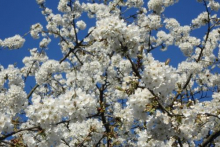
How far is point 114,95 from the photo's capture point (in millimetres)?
12391

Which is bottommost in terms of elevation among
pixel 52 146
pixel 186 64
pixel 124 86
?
pixel 52 146

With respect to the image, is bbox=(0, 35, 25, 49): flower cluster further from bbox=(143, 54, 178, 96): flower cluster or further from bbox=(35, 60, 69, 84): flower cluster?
bbox=(143, 54, 178, 96): flower cluster

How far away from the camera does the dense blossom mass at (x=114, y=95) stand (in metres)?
4.22

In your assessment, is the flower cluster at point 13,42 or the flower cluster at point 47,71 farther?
the flower cluster at point 13,42

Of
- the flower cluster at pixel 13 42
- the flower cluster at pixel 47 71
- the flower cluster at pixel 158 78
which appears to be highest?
the flower cluster at pixel 13 42

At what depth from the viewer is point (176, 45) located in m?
13.7

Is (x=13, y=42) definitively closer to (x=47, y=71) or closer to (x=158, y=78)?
(x=47, y=71)

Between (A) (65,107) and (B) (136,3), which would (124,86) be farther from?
(B) (136,3)

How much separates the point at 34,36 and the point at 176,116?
1123 cm

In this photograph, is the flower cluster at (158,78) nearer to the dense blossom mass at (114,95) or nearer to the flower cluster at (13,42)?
the dense blossom mass at (114,95)

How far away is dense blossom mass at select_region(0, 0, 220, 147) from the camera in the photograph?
4219 millimetres

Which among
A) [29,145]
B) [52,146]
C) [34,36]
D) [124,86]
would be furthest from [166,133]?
[34,36]

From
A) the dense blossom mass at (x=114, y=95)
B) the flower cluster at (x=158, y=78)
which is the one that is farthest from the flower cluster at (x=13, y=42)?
the flower cluster at (x=158, y=78)

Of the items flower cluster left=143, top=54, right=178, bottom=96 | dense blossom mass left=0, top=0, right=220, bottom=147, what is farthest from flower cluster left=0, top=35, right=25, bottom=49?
flower cluster left=143, top=54, right=178, bottom=96
